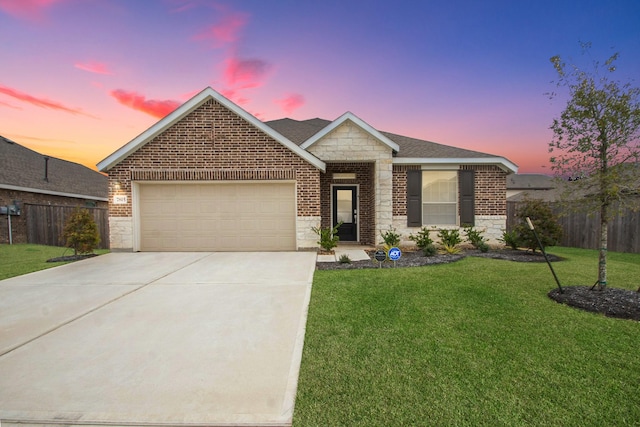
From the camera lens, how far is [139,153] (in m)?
9.36

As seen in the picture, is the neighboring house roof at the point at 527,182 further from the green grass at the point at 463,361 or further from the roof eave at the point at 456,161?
the green grass at the point at 463,361

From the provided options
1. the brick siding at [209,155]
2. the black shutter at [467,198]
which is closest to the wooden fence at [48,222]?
the brick siding at [209,155]

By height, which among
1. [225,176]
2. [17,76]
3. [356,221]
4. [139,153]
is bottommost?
[356,221]

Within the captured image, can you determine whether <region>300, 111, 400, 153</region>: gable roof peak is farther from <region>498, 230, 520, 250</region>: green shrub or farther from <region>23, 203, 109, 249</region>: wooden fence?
<region>23, 203, 109, 249</region>: wooden fence

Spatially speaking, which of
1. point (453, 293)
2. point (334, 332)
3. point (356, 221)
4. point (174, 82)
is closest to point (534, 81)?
point (356, 221)

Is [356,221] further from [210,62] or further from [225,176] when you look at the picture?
[210,62]

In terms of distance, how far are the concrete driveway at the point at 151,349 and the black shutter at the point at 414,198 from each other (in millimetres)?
5760

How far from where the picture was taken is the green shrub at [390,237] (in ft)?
31.2

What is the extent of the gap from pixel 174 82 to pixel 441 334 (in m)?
12.2

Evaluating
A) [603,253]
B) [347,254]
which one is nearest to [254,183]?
[347,254]

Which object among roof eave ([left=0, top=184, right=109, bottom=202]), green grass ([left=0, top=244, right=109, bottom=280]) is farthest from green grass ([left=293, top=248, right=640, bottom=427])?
roof eave ([left=0, top=184, right=109, bottom=202])

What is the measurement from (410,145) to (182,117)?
8484 millimetres

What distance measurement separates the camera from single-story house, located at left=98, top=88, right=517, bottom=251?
9.38 meters

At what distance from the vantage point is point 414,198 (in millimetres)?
10477
